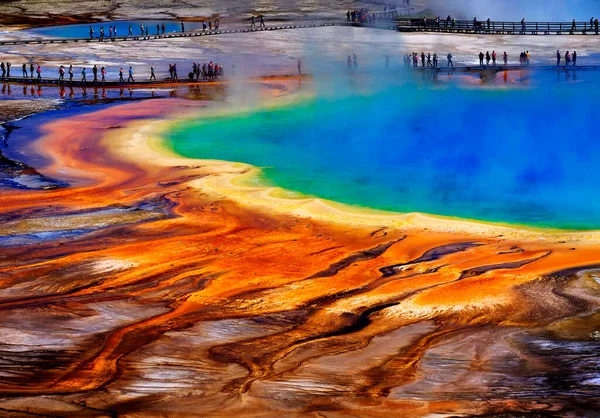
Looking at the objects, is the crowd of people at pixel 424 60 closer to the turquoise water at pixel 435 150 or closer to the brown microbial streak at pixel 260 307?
the turquoise water at pixel 435 150

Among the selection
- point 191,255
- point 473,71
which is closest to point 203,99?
point 473,71

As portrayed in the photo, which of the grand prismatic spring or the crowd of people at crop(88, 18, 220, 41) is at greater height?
the crowd of people at crop(88, 18, 220, 41)

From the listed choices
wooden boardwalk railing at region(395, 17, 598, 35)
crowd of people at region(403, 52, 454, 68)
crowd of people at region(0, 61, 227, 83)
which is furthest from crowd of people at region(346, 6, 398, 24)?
crowd of people at region(0, 61, 227, 83)

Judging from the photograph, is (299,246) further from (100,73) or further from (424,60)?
(424,60)

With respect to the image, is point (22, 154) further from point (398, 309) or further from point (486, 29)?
point (486, 29)

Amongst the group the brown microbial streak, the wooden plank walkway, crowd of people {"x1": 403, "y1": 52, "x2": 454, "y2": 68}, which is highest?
the wooden plank walkway

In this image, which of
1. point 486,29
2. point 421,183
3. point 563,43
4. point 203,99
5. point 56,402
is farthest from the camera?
point 486,29

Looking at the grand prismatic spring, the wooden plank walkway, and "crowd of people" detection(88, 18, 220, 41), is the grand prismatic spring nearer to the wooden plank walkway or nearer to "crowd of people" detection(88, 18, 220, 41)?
the wooden plank walkway
